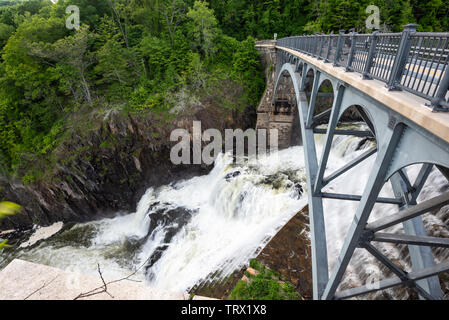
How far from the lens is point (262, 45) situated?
21.1 m

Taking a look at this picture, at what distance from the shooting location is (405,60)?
3.23 metres

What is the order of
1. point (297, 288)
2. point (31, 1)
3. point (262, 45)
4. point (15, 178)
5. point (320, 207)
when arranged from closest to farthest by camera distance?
point (320, 207) → point (297, 288) → point (15, 178) → point (262, 45) → point (31, 1)

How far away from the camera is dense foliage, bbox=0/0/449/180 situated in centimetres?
1839

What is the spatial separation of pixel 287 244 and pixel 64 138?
1805 centimetres

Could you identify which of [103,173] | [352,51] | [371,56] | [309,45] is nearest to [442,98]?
[371,56]

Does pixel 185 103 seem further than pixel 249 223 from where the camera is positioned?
Yes

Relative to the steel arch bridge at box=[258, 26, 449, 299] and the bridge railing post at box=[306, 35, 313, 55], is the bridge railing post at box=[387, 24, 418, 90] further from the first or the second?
the bridge railing post at box=[306, 35, 313, 55]

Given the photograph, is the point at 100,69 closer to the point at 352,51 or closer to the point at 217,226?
the point at 217,226

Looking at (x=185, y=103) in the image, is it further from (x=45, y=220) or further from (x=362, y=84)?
(x=362, y=84)

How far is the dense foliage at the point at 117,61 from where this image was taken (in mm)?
18391

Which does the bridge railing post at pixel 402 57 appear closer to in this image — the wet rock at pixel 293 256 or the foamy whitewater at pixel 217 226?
the foamy whitewater at pixel 217 226

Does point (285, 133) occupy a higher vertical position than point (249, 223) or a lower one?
higher
